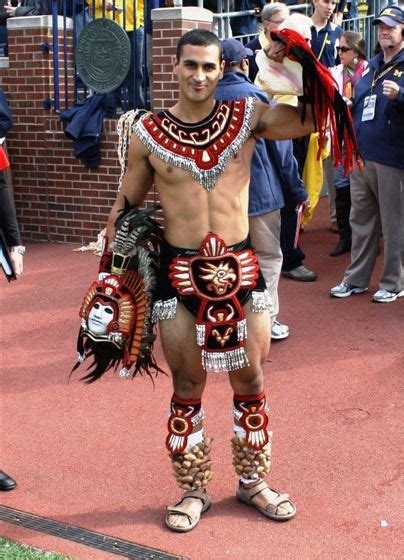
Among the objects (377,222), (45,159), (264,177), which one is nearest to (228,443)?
(264,177)

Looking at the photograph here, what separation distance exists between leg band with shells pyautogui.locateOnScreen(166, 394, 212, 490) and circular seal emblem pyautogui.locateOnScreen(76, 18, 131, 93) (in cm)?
610

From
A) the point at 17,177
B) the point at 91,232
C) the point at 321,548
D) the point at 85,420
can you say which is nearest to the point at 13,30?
the point at 17,177

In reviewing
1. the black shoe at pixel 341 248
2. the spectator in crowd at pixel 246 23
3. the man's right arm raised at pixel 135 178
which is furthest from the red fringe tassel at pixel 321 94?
the spectator in crowd at pixel 246 23

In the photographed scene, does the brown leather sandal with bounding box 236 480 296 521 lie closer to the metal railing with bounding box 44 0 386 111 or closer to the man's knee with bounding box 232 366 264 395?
the man's knee with bounding box 232 366 264 395

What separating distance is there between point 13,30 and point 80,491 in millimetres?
7152

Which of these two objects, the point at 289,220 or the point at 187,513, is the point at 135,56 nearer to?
the point at 289,220

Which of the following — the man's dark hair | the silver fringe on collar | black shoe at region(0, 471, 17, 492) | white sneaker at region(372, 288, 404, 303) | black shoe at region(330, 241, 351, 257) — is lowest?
black shoe at region(330, 241, 351, 257)

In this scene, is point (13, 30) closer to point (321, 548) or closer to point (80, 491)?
point (80, 491)

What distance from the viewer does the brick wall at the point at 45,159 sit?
10391 mm

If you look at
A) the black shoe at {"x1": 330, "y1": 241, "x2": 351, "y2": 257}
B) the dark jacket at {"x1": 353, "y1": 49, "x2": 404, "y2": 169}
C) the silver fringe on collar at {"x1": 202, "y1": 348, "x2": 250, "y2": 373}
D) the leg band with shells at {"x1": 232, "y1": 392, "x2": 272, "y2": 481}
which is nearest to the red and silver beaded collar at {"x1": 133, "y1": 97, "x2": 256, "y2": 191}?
the silver fringe on collar at {"x1": 202, "y1": 348, "x2": 250, "y2": 373}

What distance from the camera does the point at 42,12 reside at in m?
10.9

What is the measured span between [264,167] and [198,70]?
8.04 ft

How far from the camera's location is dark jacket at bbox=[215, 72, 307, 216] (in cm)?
616

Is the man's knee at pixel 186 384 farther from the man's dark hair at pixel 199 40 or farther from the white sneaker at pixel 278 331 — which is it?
the white sneaker at pixel 278 331
